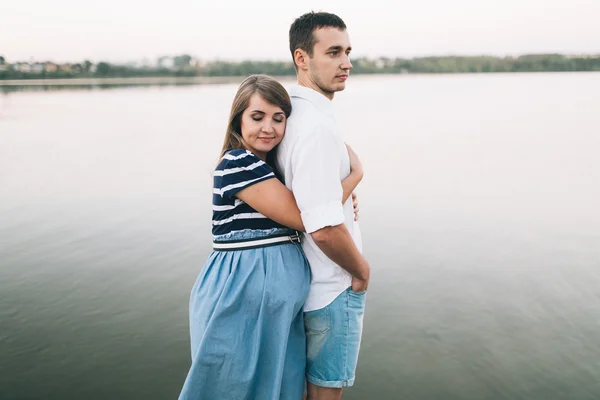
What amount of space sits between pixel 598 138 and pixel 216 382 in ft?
50.2

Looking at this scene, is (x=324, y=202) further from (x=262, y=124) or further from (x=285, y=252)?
(x=262, y=124)

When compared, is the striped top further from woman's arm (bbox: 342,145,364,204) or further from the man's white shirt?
woman's arm (bbox: 342,145,364,204)

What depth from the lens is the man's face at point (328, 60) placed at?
2107mm

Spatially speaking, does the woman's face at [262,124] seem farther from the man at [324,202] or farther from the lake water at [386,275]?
the lake water at [386,275]

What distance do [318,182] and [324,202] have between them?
75 millimetres

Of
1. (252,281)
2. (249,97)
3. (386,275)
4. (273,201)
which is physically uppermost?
(249,97)

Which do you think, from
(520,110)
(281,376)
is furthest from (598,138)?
(281,376)

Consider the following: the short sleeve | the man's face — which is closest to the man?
the man's face

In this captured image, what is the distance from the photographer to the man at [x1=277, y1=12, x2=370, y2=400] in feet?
6.11

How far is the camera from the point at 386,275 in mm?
5383

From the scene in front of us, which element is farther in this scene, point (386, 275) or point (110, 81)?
point (110, 81)

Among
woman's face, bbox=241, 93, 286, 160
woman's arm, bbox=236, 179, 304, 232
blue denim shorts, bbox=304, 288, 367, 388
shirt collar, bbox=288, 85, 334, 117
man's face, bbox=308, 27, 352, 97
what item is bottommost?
blue denim shorts, bbox=304, 288, 367, 388

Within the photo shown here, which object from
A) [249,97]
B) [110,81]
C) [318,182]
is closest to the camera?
[318,182]

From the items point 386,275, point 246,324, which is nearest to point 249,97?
point 246,324
